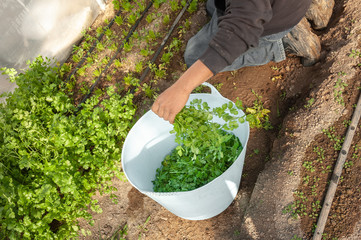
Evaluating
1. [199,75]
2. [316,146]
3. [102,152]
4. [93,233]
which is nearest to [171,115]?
[199,75]

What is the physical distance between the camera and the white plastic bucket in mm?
1558

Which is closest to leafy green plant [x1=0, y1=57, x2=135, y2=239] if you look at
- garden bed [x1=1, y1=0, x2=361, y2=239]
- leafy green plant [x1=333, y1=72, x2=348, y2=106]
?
garden bed [x1=1, y1=0, x2=361, y2=239]

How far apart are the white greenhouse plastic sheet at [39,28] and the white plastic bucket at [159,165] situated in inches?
63.0

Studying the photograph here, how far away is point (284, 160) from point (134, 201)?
1228mm

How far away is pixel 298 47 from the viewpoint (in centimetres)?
236

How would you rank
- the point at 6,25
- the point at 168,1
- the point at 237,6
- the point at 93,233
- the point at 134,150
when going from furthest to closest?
1. the point at 168,1
2. the point at 6,25
3. the point at 93,233
4. the point at 134,150
5. the point at 237,6

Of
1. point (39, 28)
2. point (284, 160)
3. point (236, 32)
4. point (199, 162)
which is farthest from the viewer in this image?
point (39, 28)

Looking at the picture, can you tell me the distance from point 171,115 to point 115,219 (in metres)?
1.34

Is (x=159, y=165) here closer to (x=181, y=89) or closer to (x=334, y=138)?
(x=181, y=89)

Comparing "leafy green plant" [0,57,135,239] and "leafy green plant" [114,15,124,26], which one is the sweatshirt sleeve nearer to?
"leafy green plant" [0,57,135,239]

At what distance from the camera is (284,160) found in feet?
6.67

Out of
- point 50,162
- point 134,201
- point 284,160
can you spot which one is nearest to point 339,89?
point 284,160

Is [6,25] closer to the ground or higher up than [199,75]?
higher up

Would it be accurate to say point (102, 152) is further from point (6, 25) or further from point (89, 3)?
point (89, 3)
